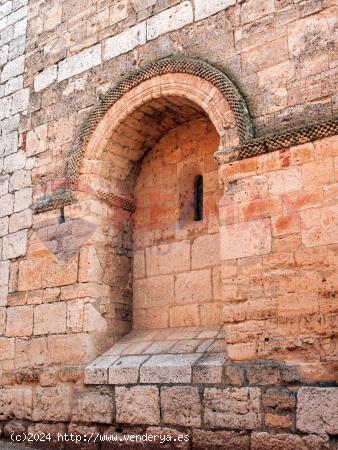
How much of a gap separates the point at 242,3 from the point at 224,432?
3.85 metres

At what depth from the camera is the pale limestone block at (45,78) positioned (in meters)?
6.80

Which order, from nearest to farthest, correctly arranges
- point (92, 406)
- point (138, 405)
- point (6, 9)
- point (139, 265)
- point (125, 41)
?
point (138, 405) < point (92, 406) < point (125, 41) < point (139, 265) < point (6, 9)

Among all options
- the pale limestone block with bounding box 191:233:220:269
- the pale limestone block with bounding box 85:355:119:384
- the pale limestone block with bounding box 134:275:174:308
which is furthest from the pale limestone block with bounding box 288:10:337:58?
the pale limestone block with bounding box 85:355:119:384

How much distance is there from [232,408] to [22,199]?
357 centimetres

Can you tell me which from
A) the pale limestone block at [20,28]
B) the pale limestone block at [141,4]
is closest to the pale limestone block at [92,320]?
the pale limestone block at [141,4]

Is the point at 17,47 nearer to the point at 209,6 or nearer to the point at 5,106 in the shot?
the point at 5,106

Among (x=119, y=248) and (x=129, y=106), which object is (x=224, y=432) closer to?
(x=119, y=248)

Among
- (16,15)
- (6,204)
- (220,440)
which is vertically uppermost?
(16,15)

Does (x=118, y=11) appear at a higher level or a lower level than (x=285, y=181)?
higher

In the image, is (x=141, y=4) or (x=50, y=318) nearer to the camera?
(x=50, y=318)

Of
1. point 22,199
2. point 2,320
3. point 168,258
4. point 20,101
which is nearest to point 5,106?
point 20,101

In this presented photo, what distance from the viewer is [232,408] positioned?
14.5 feet

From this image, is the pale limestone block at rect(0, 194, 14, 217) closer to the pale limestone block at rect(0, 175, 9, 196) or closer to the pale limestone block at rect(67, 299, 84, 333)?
the pale limestone block at rect(0, 175, 9, 196)

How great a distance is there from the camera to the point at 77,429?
5367 mm
